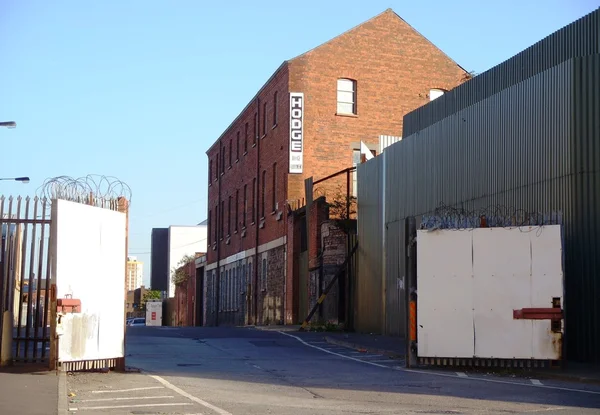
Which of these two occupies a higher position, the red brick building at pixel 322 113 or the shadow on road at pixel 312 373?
the red brick building at pixel 322 113

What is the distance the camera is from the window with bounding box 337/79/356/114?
4391cm

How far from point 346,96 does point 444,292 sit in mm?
27529

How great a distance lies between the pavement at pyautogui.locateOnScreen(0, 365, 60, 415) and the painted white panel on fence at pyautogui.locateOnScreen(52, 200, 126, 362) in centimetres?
64

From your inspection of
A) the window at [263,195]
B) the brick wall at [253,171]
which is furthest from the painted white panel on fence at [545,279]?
the window at [263,195]

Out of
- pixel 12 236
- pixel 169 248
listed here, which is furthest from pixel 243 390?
pixel 169 248

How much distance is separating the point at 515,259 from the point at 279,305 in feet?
88.3

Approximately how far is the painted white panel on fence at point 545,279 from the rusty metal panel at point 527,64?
5.54m

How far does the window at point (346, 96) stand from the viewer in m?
43.9

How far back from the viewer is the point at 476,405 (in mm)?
11570

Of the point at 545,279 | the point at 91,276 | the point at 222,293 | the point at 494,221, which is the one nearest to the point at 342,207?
the point at 494,221

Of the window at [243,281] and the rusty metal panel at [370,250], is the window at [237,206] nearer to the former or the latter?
the window at [243,281]

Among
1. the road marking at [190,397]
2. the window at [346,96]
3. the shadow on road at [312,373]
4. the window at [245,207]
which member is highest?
the window at [346,96]

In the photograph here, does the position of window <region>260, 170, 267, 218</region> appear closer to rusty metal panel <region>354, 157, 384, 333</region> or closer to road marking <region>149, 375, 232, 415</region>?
rusty metal panel <region>354, 157, 384, 333</region>

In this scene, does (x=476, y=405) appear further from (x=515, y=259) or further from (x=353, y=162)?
(x=353, y=162)
